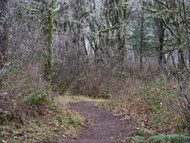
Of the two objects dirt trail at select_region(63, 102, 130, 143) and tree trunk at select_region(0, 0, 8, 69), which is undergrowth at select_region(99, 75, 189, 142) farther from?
→ tree trunk at select_region(0, 0, 8, 69)

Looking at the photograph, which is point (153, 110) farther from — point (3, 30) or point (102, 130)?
point (3, 30)

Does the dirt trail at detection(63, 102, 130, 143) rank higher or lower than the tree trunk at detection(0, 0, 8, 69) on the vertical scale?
lower

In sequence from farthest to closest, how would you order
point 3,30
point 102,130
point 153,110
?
1. point 153,110
2. point 102,130
3. point 3,30

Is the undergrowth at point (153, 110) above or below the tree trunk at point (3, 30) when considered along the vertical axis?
below

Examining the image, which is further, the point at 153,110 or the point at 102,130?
the point at 153,110

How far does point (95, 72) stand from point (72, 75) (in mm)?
2112

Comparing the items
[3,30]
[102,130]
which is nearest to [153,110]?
[102,130]

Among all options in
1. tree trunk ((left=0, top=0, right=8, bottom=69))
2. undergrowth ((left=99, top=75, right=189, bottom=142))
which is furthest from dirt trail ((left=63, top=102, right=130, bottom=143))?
tree trunk ((left=0, top=0, right=8, bottom=69))

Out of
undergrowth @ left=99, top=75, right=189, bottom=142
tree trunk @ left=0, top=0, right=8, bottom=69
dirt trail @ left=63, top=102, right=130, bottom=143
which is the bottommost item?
dirt trail @ left=63, top=102, right=130, bottom=143

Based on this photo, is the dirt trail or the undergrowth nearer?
the undergrowth

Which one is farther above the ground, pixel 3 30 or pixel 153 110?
pixel 3 30

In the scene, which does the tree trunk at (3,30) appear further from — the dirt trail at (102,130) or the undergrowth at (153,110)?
the undergrowth at (153,110)

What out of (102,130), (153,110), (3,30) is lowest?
(102,130)

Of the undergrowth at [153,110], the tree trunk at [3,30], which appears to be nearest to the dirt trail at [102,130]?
the undergrowth at [153,110]
